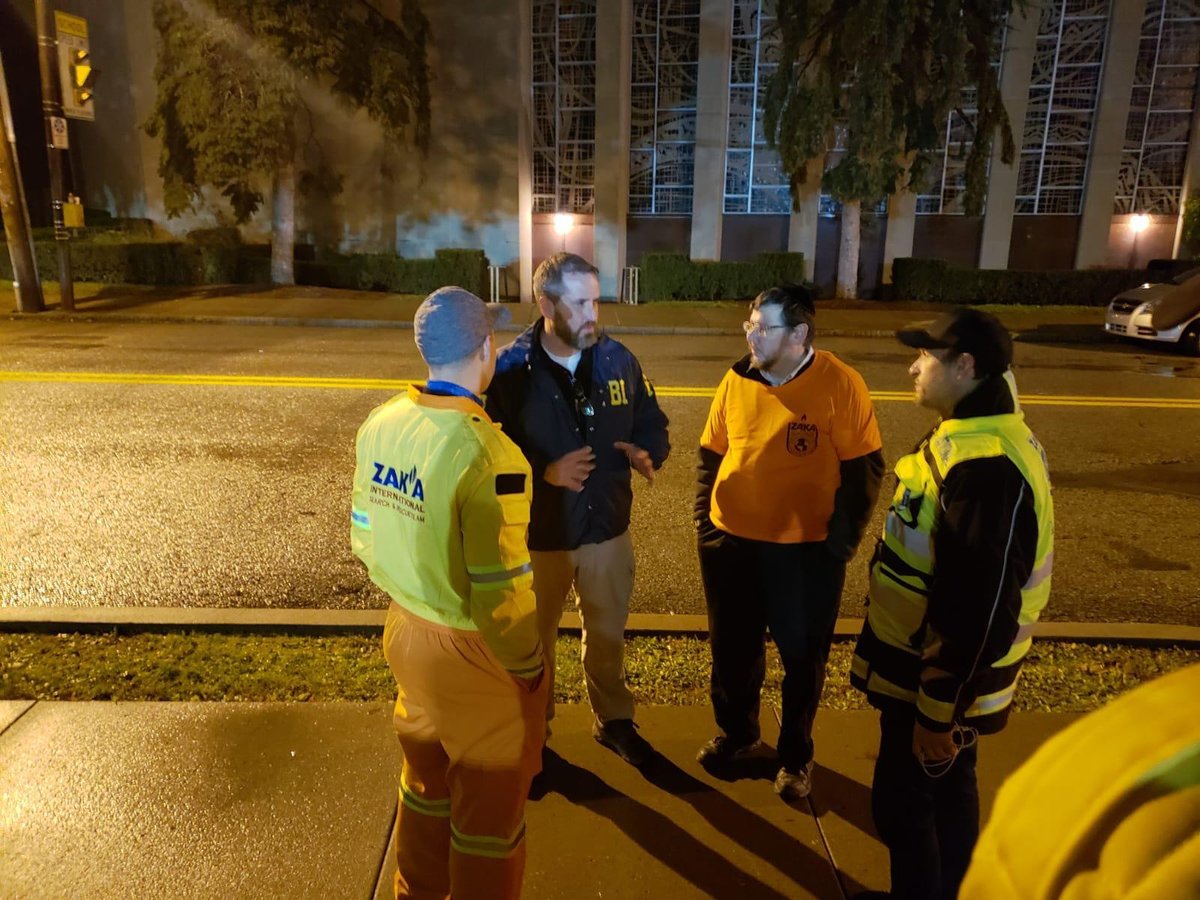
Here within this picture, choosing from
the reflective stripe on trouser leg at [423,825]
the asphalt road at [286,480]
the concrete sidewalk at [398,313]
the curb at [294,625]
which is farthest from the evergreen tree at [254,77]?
the reflective stripe on trouser leg at [423,825]

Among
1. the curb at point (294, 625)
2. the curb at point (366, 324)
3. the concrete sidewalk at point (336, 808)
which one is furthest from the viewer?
the curb at point (366, 324)

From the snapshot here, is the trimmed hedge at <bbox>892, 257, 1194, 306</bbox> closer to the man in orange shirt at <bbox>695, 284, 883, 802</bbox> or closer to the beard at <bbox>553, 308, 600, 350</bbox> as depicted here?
the man in orange shirt at <bbox>695, 284, 883, 802</bbox>

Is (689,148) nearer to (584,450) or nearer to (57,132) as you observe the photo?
(57,132)

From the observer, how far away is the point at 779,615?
310cm

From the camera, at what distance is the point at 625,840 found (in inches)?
113

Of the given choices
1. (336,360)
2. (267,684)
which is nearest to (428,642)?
(267,684)

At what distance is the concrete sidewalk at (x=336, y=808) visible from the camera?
2.70m

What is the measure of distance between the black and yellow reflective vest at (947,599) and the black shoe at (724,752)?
96 cm

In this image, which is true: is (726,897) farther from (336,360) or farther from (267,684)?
(336,360)

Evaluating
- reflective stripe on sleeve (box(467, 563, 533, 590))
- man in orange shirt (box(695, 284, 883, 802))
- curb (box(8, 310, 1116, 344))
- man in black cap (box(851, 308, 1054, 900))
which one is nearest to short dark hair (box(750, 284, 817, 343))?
man in orange shirt (box(695, 284, 883, 802))

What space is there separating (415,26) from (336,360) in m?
12.6

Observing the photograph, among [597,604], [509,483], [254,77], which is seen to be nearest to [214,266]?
[254,77]

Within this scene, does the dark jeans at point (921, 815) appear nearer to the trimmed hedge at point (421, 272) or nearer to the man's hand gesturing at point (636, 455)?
the man's hand gesturing at point (636, 455)

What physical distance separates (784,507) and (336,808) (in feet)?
6.23
